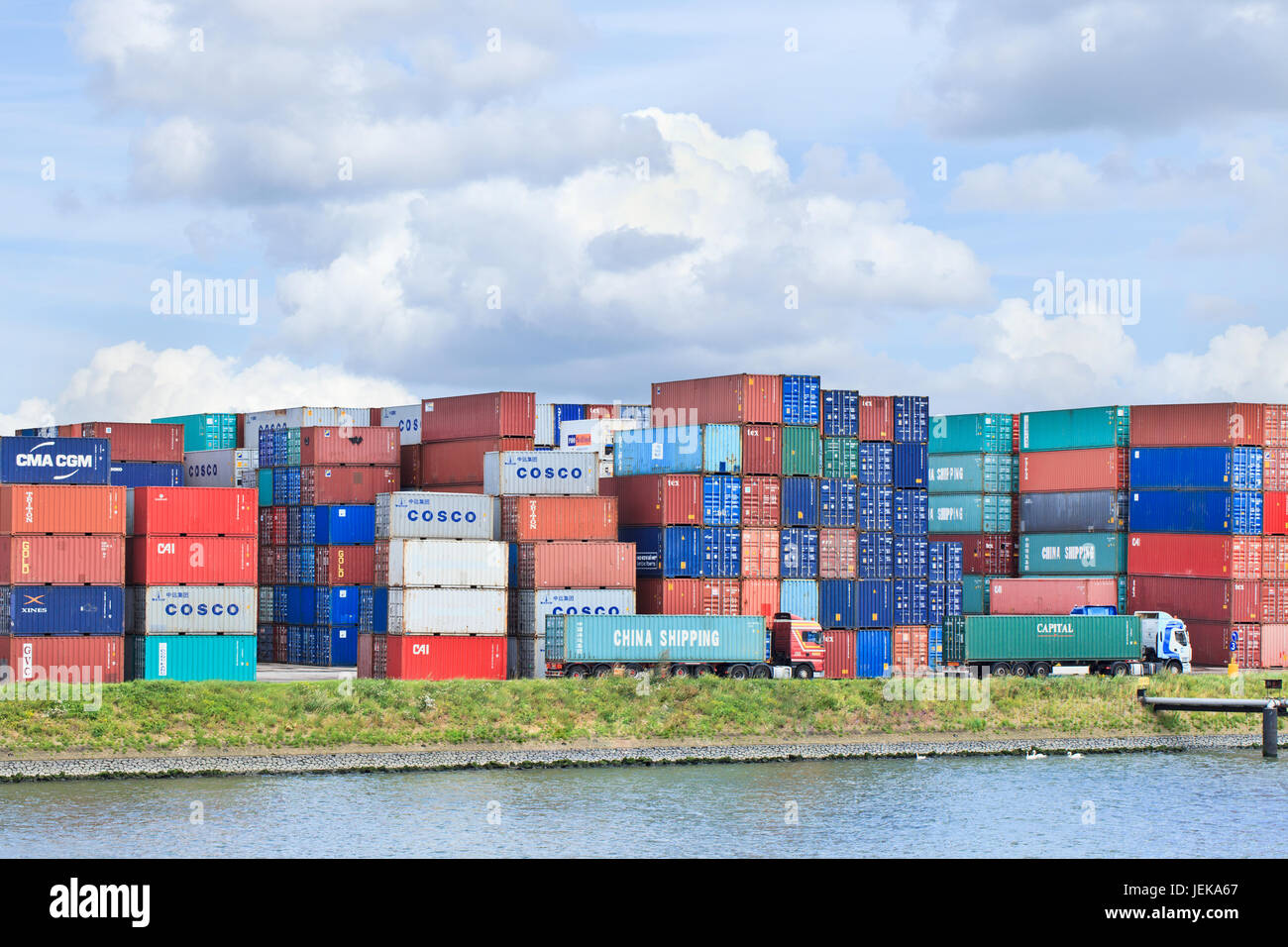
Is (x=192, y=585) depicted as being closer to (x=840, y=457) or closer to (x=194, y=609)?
(x=194, y=609)

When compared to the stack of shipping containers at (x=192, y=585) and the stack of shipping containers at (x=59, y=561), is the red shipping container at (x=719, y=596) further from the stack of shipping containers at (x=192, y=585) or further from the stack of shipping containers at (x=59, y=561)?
the stack of shipping containers at (x=59, y=561)

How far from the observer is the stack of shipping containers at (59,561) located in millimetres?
49750

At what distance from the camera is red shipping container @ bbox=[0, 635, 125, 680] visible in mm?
49469

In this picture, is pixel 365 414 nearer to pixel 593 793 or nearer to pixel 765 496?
pixel 765 496

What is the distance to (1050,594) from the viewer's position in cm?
7119

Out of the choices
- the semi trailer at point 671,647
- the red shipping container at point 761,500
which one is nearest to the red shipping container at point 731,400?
the red shipping container at point 761,500

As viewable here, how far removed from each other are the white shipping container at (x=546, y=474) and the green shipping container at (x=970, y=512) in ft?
96.0

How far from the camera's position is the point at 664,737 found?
52.3 metres

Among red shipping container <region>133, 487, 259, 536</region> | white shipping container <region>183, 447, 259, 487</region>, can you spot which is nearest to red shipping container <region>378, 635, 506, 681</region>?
red shipping container <region>133, 487, 259, 536</region>

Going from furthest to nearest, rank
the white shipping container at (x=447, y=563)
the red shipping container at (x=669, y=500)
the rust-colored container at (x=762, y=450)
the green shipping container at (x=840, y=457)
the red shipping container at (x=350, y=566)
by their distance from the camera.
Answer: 1. the red shipping container at (x=350, y=566)
2. the green shipping container at (x=840, y=457)
3. the rust-colored container at (x=762, y=450)
4. the red shipping container at (x=669, y=500)
5. the white shipping container at (x=447, y=563)

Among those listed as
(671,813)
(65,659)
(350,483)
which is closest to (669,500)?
(350,483)

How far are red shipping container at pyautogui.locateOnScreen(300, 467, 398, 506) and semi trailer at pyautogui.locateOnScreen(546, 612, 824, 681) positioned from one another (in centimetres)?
1547

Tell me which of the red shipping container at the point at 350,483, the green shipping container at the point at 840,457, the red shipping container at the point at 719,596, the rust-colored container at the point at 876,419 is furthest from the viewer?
the red shipping container at the point at 350,483

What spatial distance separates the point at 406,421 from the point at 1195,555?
39.8 metres
